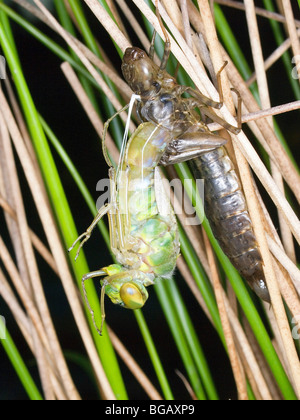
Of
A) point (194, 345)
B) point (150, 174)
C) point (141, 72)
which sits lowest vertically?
point (194, 345)

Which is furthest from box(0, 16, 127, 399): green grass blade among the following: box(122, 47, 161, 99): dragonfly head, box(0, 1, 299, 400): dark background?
box(0, 1, 299, 400): dark background

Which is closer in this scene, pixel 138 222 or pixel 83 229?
pixel 138 222

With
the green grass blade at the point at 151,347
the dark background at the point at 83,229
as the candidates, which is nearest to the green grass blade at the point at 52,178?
the green grass blade at the point at 151,347

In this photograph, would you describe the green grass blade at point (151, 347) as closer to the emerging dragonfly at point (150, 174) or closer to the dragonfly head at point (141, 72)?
the emerging dragonfly at point (150, 174)

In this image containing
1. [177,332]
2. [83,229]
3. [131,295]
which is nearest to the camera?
[131,295]

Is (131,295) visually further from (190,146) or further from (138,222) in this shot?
(190,146)

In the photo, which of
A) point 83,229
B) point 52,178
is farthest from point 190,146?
point 83,229
